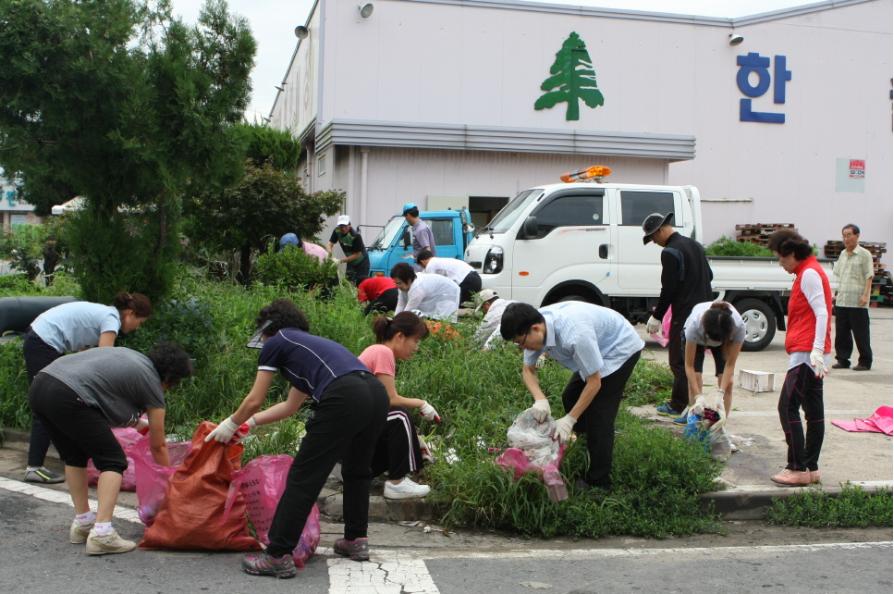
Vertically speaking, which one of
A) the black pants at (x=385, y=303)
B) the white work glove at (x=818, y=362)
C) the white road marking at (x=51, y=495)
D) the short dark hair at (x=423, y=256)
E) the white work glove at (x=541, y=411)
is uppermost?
the short dark hair at (x=423, y=256)

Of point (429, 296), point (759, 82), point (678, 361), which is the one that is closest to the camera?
point (678, 361)

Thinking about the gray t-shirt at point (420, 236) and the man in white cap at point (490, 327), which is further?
the gray t-shirt at point (420, 236)

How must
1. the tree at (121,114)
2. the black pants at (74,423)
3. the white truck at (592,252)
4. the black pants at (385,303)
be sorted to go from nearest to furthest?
the black pants at (74,423), the tree at (121,114), the black pants at (385,303), the white truck at (592,252)

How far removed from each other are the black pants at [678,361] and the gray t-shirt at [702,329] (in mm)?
765

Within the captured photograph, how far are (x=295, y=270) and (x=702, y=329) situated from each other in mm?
5928

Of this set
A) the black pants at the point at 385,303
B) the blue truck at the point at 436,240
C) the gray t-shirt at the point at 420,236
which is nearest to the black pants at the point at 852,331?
the gray t-shirt at the point at 420,236

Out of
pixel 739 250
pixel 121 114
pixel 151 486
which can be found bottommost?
pixel 151 486

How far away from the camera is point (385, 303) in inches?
382

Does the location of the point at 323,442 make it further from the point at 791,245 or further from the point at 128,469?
the point at 791,245

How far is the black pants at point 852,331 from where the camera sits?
1104 cm

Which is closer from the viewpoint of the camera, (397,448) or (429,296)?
(397,448)

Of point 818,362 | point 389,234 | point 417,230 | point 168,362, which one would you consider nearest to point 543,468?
point 818,362

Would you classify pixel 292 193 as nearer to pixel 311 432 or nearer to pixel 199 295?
pixel 199 295

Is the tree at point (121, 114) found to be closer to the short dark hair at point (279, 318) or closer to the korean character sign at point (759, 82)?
the short dark hair at point (279, 318)
